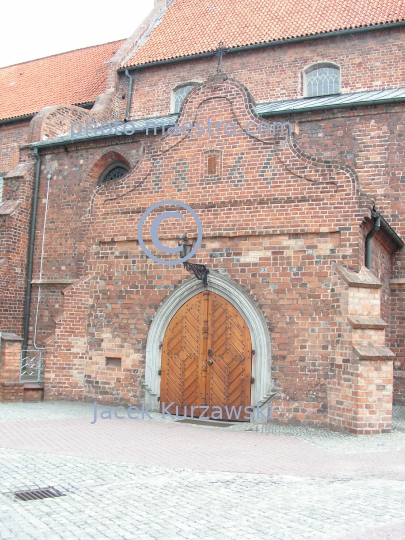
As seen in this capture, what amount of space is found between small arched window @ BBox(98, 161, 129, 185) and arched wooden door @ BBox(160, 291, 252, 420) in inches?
303

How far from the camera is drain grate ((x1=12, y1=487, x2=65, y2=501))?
593 centimetres

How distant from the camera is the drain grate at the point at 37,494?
19.5ft

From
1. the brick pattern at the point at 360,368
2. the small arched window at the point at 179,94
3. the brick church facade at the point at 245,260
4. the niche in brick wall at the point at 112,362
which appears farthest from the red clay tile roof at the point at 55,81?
the brick pattern at the point at 360,368

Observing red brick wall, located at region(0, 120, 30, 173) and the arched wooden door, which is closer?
the arched wooden door

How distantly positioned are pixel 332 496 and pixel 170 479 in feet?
6.12

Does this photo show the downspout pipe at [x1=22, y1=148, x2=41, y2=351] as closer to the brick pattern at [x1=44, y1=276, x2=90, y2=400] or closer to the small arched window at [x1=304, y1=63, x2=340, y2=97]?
the brick pattern at [x1=44, y1=276, x2=90, y2=400]

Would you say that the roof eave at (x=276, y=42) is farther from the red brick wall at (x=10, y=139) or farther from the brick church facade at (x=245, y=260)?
the red brick wall at (x=10, y=139)

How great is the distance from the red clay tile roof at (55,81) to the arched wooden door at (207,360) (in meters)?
13.6

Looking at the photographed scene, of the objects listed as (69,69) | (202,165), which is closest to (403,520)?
(202,165)

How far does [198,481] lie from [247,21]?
713 inches

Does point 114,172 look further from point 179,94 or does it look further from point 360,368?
point 360,368

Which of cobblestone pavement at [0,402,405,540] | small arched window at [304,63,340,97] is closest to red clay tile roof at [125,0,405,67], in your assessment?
small arched window at [304,63,340,97]

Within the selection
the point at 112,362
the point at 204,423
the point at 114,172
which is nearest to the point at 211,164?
the point at 112,362

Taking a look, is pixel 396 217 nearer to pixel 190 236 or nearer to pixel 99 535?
pixel 190 236
